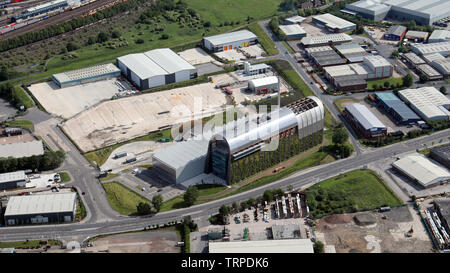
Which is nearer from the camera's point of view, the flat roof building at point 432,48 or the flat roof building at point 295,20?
the flat roof building at point 432,48

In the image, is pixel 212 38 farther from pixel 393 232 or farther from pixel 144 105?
pixel 393 232

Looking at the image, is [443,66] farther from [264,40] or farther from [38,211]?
[38,211]

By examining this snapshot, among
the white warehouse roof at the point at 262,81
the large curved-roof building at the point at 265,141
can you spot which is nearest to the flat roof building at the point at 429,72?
the white warehouse roof at the point at 262,81

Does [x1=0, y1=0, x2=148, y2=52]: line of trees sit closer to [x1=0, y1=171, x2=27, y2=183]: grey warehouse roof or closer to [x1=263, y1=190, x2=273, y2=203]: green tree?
[x1=0, y1=171, x2=27, y2=183]: grey warehouse roof

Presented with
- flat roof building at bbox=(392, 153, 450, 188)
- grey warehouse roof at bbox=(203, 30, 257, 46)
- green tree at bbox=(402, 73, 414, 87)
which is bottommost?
flat roof building at bbox=(392, 153, 450, 188)

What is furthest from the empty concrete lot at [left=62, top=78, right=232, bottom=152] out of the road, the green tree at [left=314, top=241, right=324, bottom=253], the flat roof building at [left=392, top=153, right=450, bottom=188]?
the green tree at [left=314, top=241, right=324, bottom=253]

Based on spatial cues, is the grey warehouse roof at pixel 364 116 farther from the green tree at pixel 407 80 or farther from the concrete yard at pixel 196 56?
the concrete yard at pixel 196 56

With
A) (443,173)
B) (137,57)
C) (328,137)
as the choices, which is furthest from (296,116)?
(137,57)
